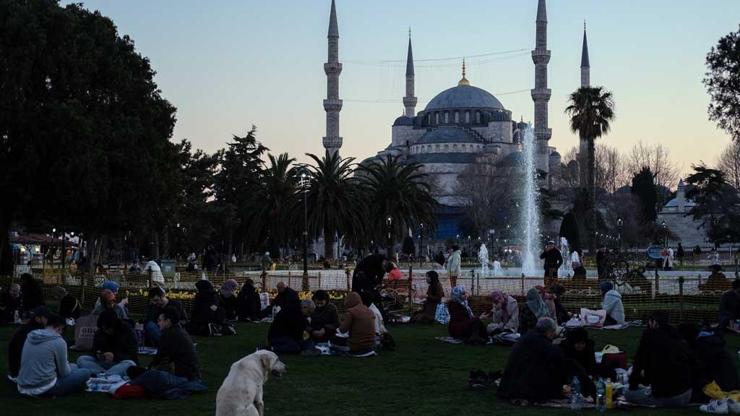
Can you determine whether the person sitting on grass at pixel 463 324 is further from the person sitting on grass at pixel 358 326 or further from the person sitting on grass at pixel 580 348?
the person sitting on grass at pixel 580 348

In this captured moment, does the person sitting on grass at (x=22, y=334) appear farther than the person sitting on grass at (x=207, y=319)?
No

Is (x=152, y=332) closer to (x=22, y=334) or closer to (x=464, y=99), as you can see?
(x=22, y=334)

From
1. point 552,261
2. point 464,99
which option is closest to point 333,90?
point 464,99

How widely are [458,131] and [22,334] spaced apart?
105 m

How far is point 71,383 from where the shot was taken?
424 inches

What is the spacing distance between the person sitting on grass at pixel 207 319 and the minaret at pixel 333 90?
73851 mm

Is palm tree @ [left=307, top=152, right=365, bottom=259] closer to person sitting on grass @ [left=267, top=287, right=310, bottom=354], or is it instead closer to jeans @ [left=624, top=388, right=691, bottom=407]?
person sitting on grass @ [left=267, top=287, right=310, bottom=354]

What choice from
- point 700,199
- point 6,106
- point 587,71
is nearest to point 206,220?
point 6,106

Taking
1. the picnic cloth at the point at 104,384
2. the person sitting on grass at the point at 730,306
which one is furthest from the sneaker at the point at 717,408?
the person sitting on grass at the point at 730,306

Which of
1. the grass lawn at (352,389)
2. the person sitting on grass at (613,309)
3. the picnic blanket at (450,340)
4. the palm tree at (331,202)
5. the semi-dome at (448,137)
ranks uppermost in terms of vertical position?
the semi-dome at (448,137)

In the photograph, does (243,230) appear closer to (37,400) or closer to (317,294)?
(317,294)

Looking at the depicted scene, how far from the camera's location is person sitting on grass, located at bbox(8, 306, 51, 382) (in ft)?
36.4

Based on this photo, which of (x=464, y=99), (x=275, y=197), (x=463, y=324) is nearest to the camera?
(x=463, y=324)

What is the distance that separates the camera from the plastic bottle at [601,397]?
10.3 m
